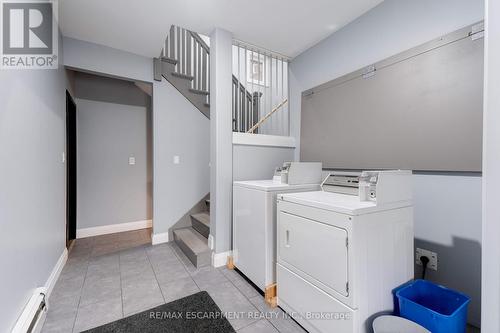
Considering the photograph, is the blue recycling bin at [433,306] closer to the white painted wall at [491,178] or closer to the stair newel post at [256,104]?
the white painted wall at [491,178]

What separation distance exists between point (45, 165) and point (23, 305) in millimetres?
1065

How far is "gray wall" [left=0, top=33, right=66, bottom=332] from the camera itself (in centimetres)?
122

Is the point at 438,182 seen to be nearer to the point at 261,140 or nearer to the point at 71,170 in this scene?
the point at 261,140

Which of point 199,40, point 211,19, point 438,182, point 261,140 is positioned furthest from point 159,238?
point 199,40

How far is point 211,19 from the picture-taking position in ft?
7.47

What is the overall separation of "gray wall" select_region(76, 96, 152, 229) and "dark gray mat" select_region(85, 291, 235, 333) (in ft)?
7.64

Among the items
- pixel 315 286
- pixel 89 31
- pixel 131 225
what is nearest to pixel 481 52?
pixel 315 286

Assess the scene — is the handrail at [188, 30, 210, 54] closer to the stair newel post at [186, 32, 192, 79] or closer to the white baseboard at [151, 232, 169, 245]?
the stair newel post at [186, 32, 192, 79]

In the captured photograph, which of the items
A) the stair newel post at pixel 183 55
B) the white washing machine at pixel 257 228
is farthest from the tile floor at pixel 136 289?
the stair newel post at pixel 183 55

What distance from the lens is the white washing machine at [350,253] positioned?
4.01 ft

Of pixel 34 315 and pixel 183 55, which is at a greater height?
pixel 183 55

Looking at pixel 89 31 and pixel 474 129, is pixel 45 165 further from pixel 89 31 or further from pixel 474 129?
pixel 474 129

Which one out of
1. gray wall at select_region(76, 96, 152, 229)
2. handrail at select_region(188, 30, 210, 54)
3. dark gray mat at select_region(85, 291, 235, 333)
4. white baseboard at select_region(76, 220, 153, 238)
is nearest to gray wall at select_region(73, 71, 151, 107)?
gray wall at select_region(76, 96, 152, 229)

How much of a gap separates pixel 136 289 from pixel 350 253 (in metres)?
1.84
